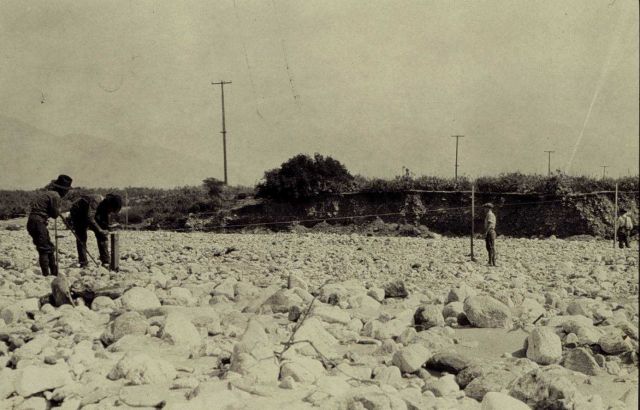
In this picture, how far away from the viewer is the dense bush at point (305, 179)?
88.2 ft

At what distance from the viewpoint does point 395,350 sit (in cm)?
482

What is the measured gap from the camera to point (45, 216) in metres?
8.98

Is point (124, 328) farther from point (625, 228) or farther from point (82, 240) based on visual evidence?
point (625, 228)

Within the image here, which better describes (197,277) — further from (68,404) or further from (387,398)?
(387,398)

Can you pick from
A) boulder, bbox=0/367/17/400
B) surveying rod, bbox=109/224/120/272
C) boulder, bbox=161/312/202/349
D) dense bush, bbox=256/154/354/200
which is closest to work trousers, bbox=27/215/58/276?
surveying rod, bbox=109/224/120/272

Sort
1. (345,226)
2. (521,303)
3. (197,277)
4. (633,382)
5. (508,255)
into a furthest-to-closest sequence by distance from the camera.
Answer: (345,226) → (508,255) → (197,277) → (521,303) → (633,382)

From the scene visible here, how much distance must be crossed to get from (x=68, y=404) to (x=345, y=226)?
22162mm

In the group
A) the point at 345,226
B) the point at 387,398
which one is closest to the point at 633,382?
the point at 387,398

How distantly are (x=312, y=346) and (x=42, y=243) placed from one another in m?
5.70

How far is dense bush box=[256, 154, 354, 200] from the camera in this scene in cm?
2688

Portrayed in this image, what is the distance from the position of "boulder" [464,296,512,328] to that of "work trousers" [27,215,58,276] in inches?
239

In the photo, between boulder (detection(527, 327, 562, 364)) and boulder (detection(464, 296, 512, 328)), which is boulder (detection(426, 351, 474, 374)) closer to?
boulder (detection(527, 327, 562, 364))

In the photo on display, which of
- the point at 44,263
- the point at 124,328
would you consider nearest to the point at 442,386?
the point at 124,328

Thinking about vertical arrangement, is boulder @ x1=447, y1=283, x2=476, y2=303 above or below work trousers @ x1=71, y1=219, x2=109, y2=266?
below
